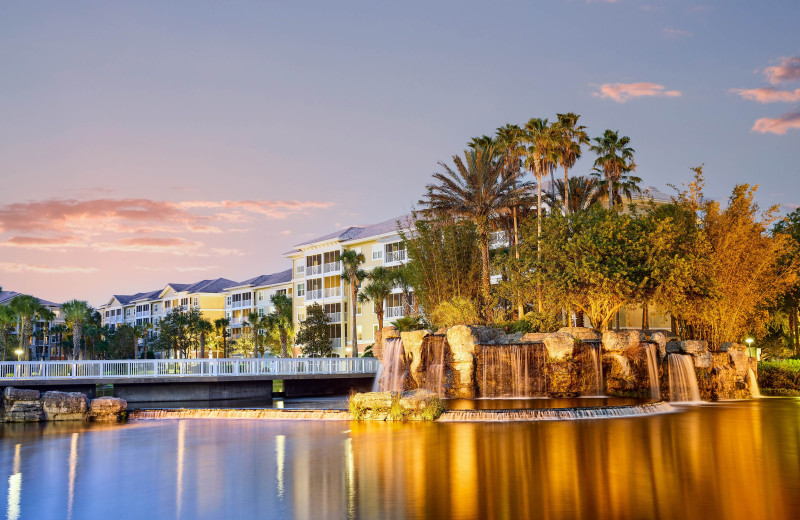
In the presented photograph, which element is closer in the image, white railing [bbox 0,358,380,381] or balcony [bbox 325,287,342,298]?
white railing [bbox 0,358,380,381]

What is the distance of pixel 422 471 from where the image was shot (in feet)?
52.0

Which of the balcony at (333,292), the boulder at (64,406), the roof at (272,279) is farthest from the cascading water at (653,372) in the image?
the roof at (272,279)

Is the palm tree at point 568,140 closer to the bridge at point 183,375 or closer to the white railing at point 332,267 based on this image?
the bridge at point 183,375

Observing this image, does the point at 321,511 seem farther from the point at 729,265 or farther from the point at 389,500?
the point at 729,265

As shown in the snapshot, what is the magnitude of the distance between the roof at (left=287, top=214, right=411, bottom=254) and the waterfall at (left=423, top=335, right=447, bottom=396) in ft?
92.3

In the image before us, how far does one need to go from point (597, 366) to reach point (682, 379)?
12.7ft

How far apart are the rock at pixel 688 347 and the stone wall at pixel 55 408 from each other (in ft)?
80.0

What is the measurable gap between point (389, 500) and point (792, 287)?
3700 centimetres

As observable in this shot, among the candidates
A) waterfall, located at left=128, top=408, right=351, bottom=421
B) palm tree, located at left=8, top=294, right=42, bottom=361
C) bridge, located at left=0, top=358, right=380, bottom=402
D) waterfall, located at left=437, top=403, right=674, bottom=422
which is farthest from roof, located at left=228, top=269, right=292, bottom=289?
waterfall, located at left=437, top=403, right=674, bottom=422

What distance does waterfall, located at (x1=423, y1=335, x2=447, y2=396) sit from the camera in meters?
35.1

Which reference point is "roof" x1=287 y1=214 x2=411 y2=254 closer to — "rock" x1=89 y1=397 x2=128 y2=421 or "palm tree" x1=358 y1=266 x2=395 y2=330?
"palm tree" x1=358 y1=266 x2=395 y2=330

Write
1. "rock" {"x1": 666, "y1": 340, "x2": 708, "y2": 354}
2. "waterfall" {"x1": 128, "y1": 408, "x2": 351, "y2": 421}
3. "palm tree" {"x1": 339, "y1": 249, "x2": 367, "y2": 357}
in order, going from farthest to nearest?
1. "palm tree" {"x1": 339, "y1": 249, "x2": 367, "y2": 357}
2. "rock" {"x1": 666, "y1": 340, "x2": 708, "y2": 354}
3. "waterfall" {"x1": 128, "y1": 408, "x2": 351, "y2": 421}

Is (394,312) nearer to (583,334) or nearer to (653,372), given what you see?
(583,334)

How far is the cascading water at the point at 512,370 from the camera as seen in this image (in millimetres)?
33281
